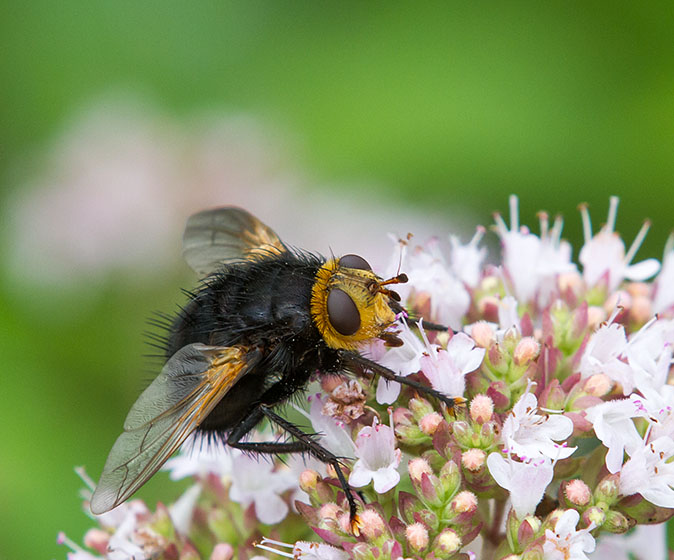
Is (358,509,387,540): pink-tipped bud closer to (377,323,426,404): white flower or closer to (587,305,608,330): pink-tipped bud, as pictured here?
(377,323,426,404): white flower

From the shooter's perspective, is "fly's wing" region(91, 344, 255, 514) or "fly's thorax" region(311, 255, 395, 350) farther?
"fly's thorax" region(311, 255, 395, 350)

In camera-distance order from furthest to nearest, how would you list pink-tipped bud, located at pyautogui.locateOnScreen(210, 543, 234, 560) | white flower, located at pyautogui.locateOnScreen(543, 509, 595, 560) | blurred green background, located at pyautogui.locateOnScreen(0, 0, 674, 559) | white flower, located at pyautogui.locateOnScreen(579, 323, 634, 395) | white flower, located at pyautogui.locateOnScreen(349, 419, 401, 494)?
blurred green background, located at pyautogui.locateOnScreen(0, 0, 674, 559), pink-tipped bud, located at pyautogui.locateOnScreen(210, 543, 234, 560), white flower, located at pyautogui.locateOnScreen(579, 323, 634, 395), white flower, located at pyautogui.locateOnScreen(349, 419, 401, 494), white flower, located at pyautogui.locateOnScreen(543, 509, 595, 560)

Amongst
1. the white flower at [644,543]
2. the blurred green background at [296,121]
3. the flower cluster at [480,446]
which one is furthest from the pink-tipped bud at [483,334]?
the blurred green background at [296,121]

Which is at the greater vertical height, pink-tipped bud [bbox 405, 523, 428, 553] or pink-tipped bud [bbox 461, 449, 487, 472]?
pink-tipped bud [bbox 461, 449, 487, 472]

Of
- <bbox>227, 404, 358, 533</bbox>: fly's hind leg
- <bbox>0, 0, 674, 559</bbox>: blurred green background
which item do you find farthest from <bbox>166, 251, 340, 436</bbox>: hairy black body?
<bbox>0, 0, 674, 559</bbox>: blurred green background

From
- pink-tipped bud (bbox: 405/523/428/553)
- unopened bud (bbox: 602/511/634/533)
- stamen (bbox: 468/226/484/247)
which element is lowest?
unopened bud (bbox: 602/511/634/533)

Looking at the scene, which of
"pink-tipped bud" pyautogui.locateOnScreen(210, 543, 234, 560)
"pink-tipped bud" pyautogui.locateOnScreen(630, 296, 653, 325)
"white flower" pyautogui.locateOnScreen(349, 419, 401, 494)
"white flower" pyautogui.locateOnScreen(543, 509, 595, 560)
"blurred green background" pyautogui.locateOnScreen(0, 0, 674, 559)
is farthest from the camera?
"blurred green background" pyautogui.locateOnScreen(0, 0, 674, 559)
